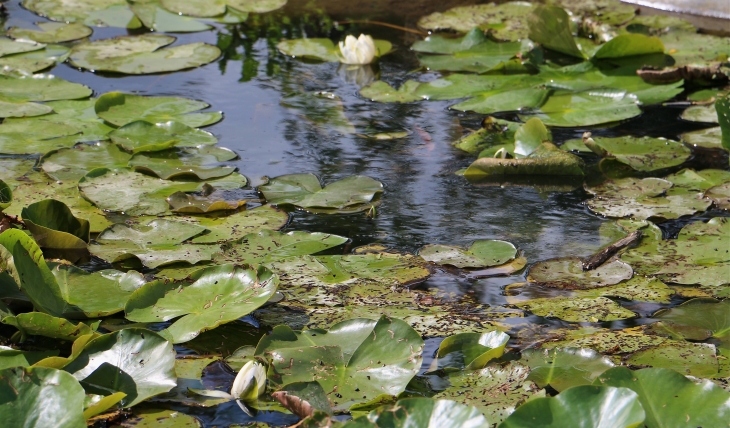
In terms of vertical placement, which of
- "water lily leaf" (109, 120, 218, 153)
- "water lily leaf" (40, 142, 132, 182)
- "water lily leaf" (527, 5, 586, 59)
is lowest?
"water lily leaf" (40, 142, 132, 182)

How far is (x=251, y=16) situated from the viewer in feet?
14.1

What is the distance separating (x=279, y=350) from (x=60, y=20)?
309cm

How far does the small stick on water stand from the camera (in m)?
2.00

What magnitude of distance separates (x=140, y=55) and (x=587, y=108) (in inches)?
75.5

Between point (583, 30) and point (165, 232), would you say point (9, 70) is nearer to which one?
point (165, 232)

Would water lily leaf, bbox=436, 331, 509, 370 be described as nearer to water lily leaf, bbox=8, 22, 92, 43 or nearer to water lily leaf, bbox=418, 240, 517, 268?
water lily leaf, bbox=418, 240, 517, 268

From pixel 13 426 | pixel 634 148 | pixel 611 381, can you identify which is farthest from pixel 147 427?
pixel 634 148

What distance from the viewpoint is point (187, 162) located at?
260 centimetres

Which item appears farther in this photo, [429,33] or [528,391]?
[429,33]

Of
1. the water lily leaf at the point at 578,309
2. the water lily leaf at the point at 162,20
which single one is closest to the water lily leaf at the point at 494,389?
the water lily leaf at the point at 578,309

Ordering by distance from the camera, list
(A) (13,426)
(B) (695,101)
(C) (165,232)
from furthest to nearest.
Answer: (B) (695,101), (C) (165,232), (A) (13,426)

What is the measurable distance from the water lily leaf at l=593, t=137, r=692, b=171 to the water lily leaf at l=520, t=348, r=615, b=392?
1.21 meters

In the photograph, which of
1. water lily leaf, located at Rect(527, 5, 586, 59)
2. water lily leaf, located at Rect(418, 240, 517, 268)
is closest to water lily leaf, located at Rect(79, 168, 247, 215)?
water lily leaf, located at Rect(418, 240, 517, 268)

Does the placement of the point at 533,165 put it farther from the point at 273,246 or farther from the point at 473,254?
the point at 273,246
